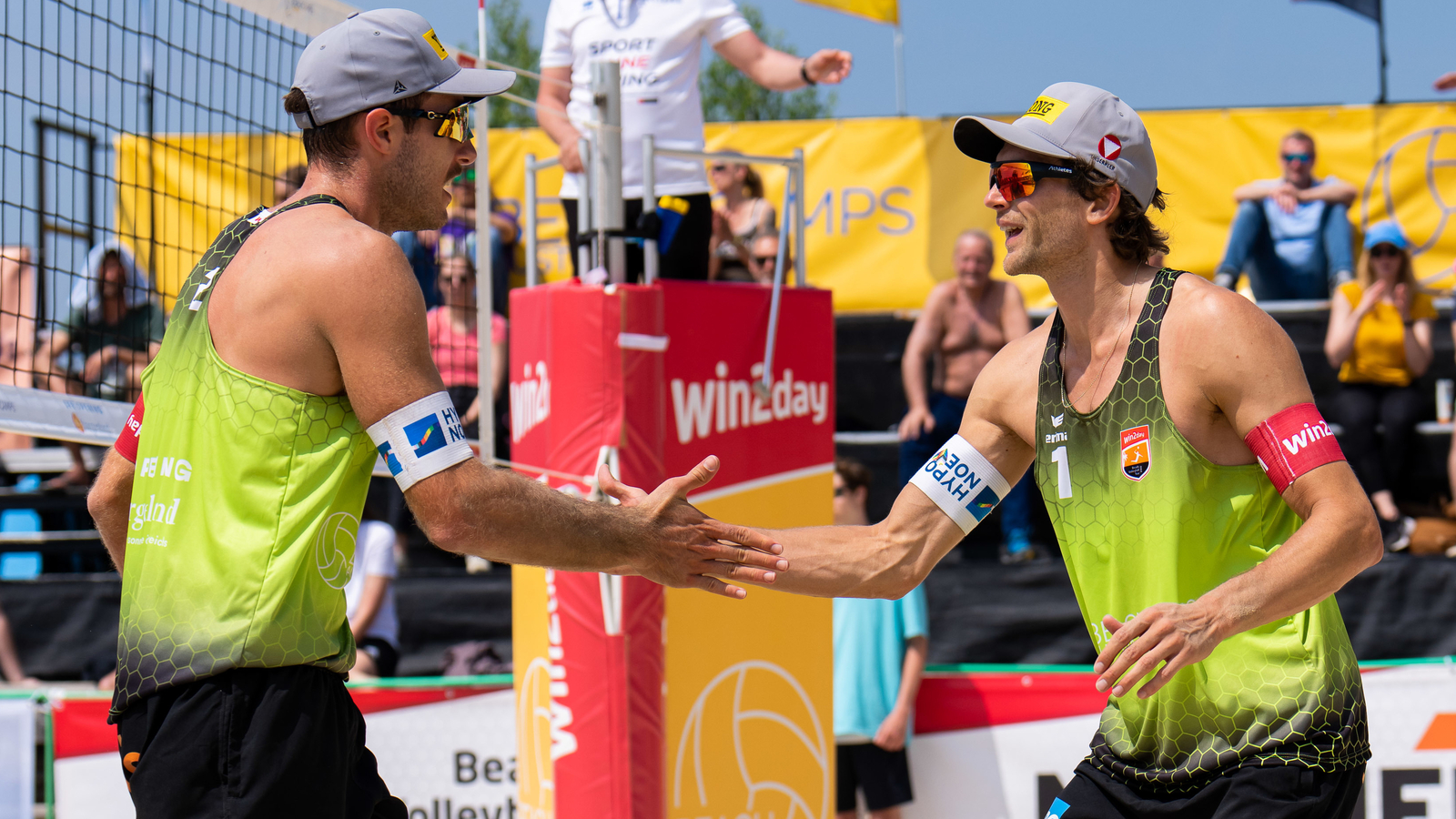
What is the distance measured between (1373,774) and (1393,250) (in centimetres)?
364

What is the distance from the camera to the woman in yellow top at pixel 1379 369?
806 centimetres

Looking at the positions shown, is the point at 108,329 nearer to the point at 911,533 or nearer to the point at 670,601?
the point at 670,601

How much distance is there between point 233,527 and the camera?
2635 mm

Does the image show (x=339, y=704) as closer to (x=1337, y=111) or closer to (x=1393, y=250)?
(x=1393, y=250)

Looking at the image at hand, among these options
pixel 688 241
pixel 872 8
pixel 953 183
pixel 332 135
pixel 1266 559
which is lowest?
pixel 1266 559

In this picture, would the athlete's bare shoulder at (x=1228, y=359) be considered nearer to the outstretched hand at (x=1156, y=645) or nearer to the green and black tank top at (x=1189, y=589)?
the green and black tank top at (x=1189, y=589)

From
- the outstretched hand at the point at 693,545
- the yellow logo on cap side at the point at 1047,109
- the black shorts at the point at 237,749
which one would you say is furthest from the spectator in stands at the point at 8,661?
the yellow logo on cap side at the point at 1047,109

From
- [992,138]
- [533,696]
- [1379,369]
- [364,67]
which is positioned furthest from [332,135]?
[1379,369]

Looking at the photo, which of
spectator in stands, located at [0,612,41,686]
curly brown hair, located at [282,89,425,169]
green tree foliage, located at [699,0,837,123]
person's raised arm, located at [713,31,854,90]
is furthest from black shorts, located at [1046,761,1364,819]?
green tree foliage, located at [699,0,837,123]

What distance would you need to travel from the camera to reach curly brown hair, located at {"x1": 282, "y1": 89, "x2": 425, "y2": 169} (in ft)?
9.46

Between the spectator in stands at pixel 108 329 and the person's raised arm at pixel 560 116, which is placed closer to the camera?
the person's raised arm at pixel 560 116

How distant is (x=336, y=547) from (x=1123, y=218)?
6.62 feet

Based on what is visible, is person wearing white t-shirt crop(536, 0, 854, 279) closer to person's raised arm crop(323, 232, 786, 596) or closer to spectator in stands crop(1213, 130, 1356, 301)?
person's raised arm crop(323, 232, 786, 596)

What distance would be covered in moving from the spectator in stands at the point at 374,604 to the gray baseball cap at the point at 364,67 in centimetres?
470
